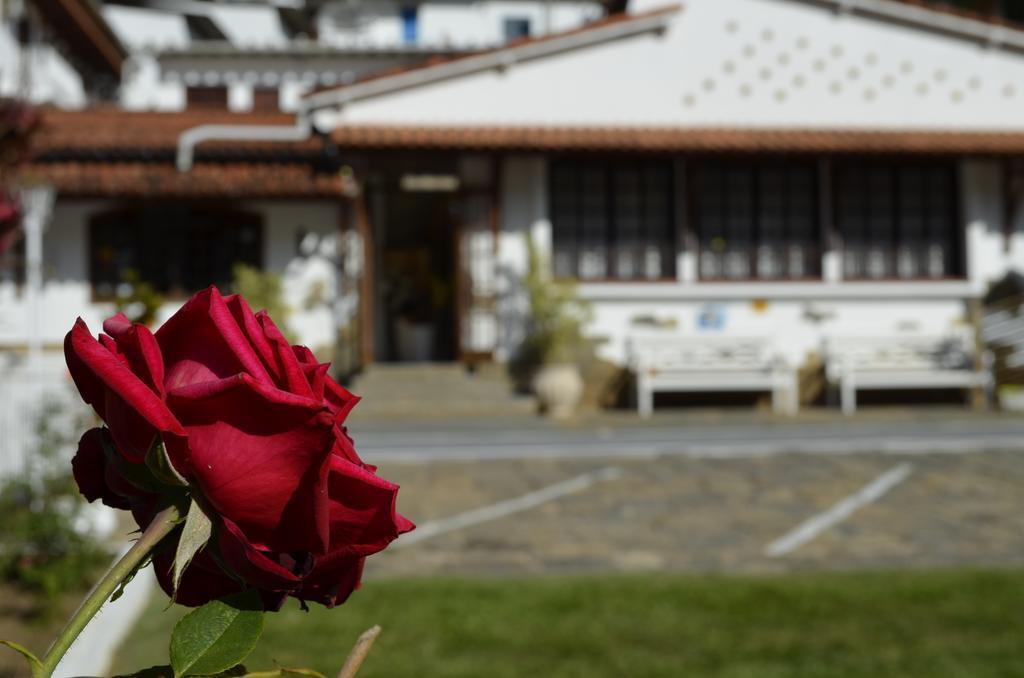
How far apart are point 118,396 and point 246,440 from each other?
0.14 ft

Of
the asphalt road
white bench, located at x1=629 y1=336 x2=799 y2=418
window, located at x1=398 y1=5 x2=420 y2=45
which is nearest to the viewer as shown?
the asphalt road

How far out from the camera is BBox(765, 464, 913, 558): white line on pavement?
254 inches

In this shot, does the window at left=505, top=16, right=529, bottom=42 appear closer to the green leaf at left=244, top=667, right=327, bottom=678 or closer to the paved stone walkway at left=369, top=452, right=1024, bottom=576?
the paved stone walkway at left=369, top=452, right=1024, bottom=576

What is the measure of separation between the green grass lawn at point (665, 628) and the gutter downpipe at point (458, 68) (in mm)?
10359

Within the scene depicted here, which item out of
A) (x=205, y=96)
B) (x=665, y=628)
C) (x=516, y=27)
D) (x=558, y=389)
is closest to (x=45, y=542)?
(x=665, y=628)

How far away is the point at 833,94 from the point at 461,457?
9.22 meters

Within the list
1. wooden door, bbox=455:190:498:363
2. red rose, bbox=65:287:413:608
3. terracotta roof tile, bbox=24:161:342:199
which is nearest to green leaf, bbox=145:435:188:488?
red rose, bbox=65:287:413:608

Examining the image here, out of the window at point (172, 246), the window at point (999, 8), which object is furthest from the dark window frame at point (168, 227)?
the window at point (999, 8)

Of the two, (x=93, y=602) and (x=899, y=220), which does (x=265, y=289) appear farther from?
(x=93, y=602)

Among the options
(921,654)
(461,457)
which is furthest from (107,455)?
(461,457)

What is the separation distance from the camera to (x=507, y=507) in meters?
7.45

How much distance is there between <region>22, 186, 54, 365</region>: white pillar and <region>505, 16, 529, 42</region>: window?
18498 mm

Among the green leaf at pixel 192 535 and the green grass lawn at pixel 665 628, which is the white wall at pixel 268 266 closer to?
the green grass lawn at pixel 665 628

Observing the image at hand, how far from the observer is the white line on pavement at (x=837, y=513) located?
254 inches
